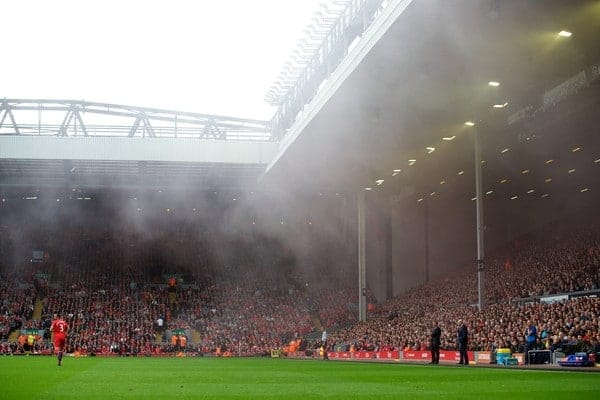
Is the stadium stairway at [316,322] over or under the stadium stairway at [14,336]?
over

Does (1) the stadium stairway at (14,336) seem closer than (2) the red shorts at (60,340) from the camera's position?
No

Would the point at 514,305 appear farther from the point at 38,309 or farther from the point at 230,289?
the point at 38,309

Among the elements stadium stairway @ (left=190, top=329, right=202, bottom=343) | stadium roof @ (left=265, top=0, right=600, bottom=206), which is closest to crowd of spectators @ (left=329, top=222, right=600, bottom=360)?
stadium roof @ (left=265, top=0, right=600, bottom=206)

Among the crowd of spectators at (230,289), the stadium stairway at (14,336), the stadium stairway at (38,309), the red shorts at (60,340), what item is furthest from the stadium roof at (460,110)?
the red shorts at (60,340)

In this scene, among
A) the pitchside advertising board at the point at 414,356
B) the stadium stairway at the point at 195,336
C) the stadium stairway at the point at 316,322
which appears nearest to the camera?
the pitchside advertising board at the point at 414,356

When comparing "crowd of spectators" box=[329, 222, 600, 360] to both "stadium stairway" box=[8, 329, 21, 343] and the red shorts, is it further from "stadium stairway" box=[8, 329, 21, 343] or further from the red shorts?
"stadium stairway" box=[8, 329, 21, 343]

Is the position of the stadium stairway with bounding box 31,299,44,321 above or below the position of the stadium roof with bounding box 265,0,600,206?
below

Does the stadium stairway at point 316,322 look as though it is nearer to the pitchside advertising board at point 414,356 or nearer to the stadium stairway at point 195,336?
the stadium stairway at point 195,336

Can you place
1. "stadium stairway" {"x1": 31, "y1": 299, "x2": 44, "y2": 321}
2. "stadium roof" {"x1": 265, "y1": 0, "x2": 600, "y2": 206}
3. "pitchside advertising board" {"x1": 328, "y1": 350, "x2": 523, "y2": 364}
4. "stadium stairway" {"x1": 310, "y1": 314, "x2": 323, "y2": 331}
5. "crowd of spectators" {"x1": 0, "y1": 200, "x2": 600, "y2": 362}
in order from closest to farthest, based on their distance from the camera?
"stadium roof" {"x1": 265, "y1": 0, "x2": 600, "y2": 206} < "pitchside advertising board" {"x1": 328, "y1": 350, "x2": 523, "y2": 364} < "crowd of spectators" {"x1": 0, "y1": 200, "x2": 600, "y2": 362} < "stadium stairway" {"x1": 31, "y1": 299, "x2": 44, "y2": 321} < "stadium stairway" {"x1": 310, "y1": 314, "x2": 323, "y2": 331}

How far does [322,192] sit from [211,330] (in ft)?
37.4

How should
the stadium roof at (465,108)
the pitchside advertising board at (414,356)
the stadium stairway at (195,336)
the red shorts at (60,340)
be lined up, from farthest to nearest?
the stadium stairway at (195,336) → the pitchside advertising board at (414,356) → the stadium roof at (465,108) → the red shorts at (60,340)

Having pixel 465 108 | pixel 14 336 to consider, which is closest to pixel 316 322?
pixel 14 336

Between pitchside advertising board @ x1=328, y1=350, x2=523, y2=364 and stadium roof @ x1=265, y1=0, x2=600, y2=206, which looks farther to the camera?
pitchside advertising board @ x1=328, y1=350, x2=523, y2=364

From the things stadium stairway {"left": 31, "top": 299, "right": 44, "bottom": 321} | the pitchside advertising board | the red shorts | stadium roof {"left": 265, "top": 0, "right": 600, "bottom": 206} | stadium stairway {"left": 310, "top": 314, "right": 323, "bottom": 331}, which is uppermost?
stadium roof {"left": 265, "top": 0, "right": 600, "bottom": 206}
